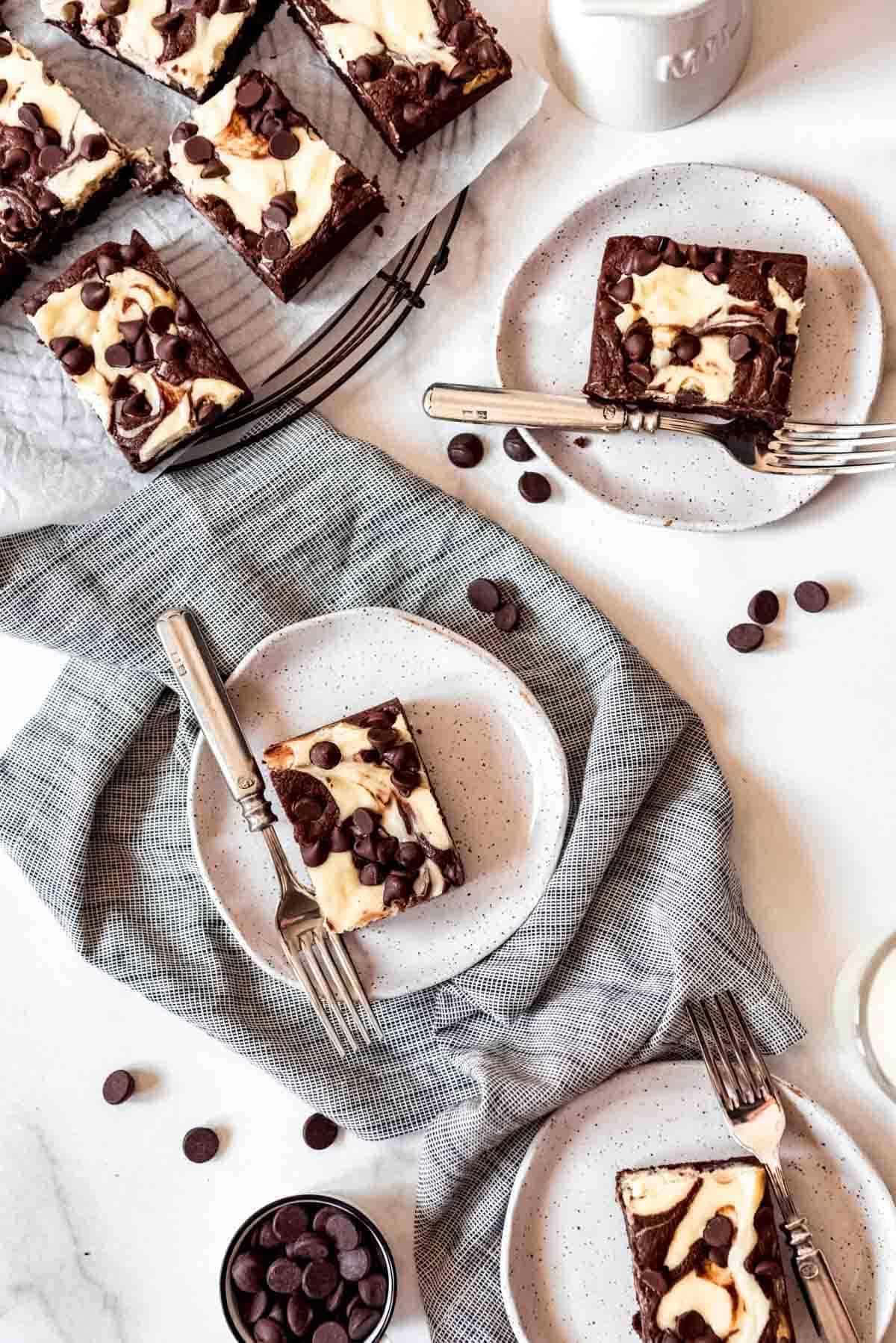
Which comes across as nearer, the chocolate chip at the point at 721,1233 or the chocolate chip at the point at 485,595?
the chocolate chip at the point at 721,1233

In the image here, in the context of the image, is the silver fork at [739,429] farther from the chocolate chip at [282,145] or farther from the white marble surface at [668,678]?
the chocolate chip at [282,145]

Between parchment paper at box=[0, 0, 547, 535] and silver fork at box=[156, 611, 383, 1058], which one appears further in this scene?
parchment paper at box=[0, 0, 547, 535]

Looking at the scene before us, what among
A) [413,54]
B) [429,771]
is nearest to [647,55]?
[413,54]

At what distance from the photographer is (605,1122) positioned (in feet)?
9.11

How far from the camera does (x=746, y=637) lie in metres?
2.89

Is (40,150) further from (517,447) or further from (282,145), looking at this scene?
(517,447)

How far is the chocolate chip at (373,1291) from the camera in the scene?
2703 mm

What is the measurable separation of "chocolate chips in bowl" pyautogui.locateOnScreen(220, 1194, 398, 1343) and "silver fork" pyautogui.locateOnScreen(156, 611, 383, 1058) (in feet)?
1.18

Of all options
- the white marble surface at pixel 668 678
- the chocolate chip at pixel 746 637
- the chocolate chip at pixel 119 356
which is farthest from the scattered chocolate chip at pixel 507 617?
the chocolate chip at pixel 119 356

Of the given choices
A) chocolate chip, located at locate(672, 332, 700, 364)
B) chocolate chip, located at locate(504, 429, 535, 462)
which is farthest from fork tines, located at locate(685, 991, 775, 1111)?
chocolate chip, located at locate(672, 332, 700, 364)

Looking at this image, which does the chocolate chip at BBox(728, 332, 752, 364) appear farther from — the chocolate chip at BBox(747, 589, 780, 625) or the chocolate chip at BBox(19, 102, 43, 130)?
the chocolate chip at BBox(19, 102, 43, 130)

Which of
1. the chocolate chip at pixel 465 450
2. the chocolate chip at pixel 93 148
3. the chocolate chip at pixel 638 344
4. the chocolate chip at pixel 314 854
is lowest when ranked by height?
the chocolate chip at pixel 314 854

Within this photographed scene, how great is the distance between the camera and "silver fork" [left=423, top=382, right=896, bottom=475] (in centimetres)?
282

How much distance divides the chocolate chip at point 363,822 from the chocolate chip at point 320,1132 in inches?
25.6
